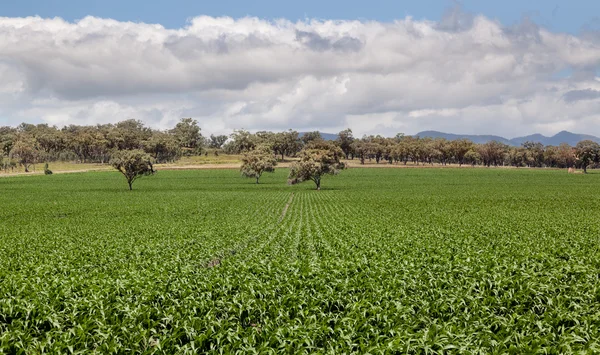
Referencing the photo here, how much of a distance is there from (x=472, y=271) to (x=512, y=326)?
6.28m

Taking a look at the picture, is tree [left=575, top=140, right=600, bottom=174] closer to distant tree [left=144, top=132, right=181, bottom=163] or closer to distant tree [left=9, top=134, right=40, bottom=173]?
distant tree [left=144, top=132, right=181, bottom=163]

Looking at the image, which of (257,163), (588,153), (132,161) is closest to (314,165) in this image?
(257,163)

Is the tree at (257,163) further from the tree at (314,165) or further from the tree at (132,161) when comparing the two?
the tree at (132,161)

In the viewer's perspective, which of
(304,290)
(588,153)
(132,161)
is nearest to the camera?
(304,290)

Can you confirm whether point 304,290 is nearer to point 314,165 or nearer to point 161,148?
point 314,165

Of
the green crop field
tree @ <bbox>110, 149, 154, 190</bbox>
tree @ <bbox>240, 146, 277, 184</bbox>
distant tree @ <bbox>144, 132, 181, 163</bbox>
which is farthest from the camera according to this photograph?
distant tree @ <bbox>144, 132, 181, 163</bbox>

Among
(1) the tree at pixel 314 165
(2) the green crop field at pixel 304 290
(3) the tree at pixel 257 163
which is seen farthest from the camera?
(3) the tree at pixel 257 163

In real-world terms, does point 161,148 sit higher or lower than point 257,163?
higher

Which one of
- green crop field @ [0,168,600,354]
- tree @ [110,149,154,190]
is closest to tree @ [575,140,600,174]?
tree @ [110,149,154,190]

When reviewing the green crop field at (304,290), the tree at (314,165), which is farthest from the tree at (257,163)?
the green crop field at (304,290)

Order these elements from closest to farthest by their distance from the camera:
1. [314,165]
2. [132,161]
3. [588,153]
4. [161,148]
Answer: [132,161], [314,165], [588,153], [161,148]

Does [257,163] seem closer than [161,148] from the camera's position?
Yes

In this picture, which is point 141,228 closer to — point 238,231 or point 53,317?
point 238,231

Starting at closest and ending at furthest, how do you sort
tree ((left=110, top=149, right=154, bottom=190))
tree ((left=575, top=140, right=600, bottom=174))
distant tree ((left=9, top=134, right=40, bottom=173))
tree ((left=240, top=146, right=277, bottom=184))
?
tree ((left=110, top=149, right=154, bottom=190))
tree ((left=240, top=146, right=277, bottom=184))
distant tree ((left=9, top=134, right=40, bottom=173))
tree ((left=575, top=140, right=600, bottom=174))
